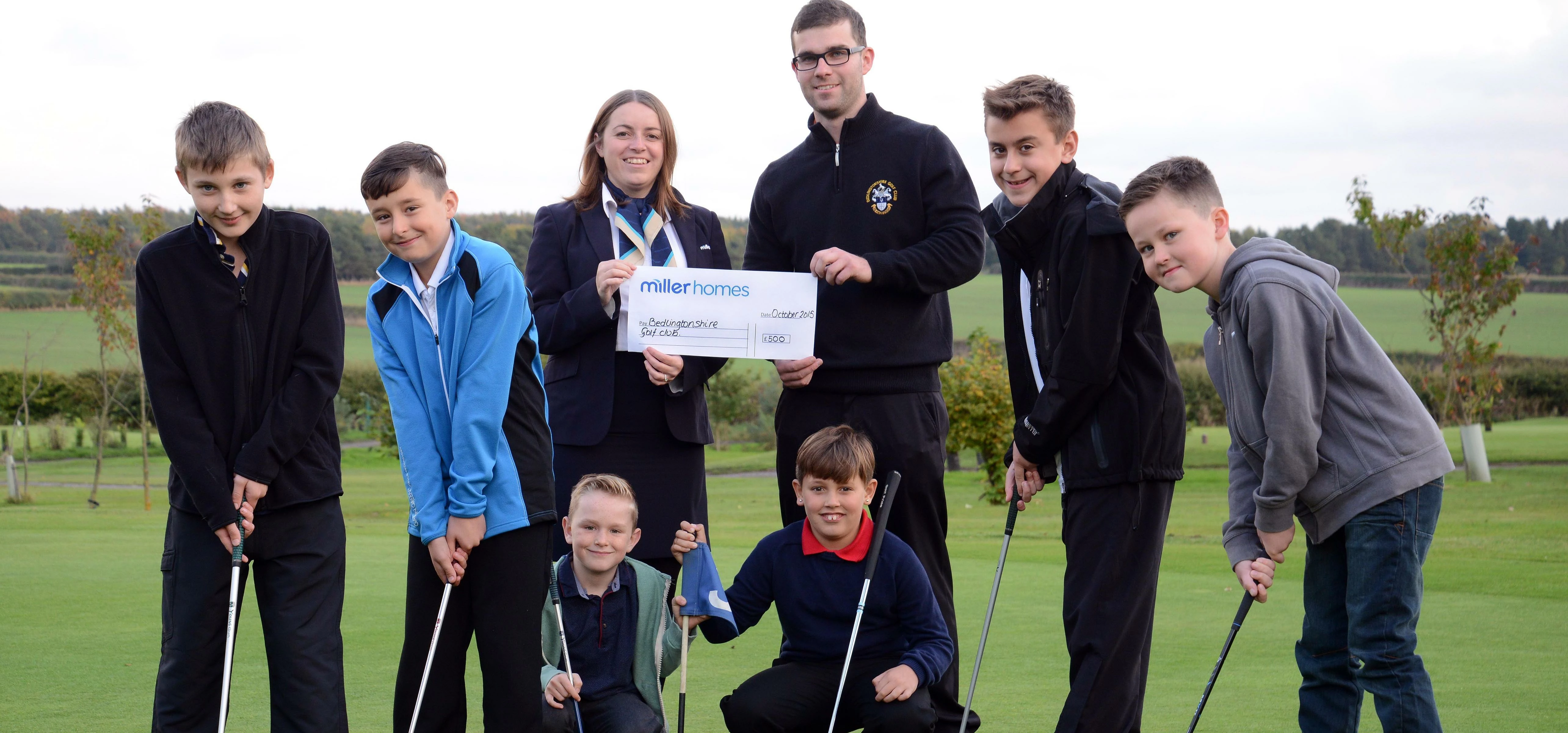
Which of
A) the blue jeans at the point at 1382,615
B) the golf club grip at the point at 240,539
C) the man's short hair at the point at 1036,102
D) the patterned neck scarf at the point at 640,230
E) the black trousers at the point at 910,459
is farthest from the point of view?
the patterned neck scarf at the point at 640,230

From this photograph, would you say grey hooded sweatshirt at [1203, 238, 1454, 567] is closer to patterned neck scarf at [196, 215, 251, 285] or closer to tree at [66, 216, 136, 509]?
patterned neck scarf at [196, 215, 251, 285]

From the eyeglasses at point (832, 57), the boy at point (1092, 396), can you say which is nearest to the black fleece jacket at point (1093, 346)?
the boy at point (1092, 396)

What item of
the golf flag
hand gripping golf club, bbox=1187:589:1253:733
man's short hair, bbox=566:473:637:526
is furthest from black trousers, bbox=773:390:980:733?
hand gripping golf club, bbox=1187:589:1253:733

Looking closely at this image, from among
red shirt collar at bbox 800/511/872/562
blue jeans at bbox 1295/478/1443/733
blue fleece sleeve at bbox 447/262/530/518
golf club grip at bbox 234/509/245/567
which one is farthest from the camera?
red shirt collar at bbox 800/511/872/562

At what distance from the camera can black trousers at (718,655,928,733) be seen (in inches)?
124

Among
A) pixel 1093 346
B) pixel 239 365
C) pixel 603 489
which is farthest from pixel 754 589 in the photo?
pixel 239 365

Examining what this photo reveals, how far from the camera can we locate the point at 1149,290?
3.04 metres

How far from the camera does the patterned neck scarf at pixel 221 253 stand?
284cm

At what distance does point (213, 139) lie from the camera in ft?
9.14

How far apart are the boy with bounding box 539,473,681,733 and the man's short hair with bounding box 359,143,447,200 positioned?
3.06 ft

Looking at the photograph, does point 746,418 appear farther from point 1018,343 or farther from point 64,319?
point 1018,343

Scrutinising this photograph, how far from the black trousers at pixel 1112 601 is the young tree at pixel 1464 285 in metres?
14.2

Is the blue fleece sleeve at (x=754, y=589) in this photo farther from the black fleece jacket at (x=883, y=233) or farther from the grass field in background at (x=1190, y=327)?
the grass field in background at (x=1190, y=327)

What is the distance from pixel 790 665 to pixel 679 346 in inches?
38.5
